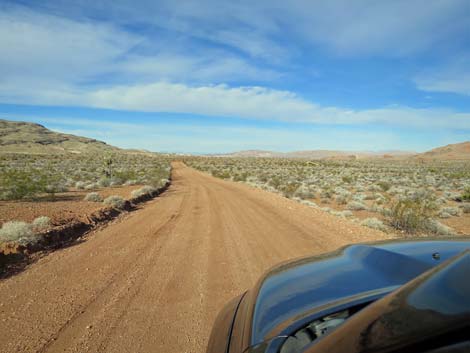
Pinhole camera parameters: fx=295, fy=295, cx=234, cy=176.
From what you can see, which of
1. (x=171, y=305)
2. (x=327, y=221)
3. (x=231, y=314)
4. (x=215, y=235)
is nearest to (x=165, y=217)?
(x=215, y=235)

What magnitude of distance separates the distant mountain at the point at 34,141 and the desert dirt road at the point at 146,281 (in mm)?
125162

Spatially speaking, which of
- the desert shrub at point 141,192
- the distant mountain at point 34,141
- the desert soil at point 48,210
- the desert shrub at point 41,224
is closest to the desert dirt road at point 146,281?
the desert shrub at point 41,224

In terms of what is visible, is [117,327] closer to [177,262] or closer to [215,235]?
[177,262]

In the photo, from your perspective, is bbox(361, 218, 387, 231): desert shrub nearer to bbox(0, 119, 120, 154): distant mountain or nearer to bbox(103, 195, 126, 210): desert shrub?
bbox(103, 195, 126, 210): desert shrub

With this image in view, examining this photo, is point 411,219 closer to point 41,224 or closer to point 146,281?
point 146,281

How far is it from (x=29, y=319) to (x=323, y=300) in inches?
157

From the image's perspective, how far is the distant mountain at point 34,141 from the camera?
118 metres

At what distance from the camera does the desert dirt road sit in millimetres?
3525

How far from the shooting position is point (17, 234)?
686cm

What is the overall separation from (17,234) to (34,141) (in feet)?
503

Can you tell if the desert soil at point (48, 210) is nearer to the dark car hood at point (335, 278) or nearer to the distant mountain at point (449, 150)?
the dark car hood at point (335, 278)

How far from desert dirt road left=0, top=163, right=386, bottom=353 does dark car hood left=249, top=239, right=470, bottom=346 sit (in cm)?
170

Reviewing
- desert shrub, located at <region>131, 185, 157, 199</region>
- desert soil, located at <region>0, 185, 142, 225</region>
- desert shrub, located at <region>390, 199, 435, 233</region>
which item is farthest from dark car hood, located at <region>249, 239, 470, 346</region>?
desert shrub, located at <region>131, 185, 157, 199</region>

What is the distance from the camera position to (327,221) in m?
9.80
